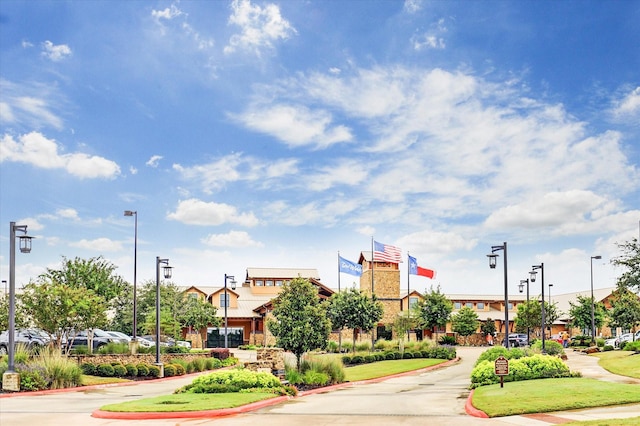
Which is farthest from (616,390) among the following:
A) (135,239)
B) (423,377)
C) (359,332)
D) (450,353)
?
(359,332)

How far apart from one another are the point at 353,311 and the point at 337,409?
1320 inches

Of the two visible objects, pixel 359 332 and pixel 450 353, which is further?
pixel 359 332

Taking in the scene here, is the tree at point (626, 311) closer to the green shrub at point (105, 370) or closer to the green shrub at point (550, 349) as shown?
the green shrub at point (550, 349)

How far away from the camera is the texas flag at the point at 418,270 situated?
6725 centimetres

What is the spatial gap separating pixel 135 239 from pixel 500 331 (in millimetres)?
54322

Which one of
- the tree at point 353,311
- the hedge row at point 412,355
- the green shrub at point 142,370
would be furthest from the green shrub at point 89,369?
the tree at point 353,311

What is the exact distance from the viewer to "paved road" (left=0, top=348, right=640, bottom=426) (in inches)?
674

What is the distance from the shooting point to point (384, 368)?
41188mm

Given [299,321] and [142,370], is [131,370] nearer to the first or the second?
[142,370]

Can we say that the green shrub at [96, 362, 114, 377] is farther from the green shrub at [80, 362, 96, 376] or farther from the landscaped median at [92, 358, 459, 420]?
the landscaped median at [92, 358, 459, 420]

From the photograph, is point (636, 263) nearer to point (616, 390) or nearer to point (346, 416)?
point (616, 390)

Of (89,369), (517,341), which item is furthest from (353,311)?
(89,369)

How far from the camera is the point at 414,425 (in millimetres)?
16312

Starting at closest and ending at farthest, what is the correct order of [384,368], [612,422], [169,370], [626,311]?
[612,422]
[169,370]
[384,368]
[626,311]
